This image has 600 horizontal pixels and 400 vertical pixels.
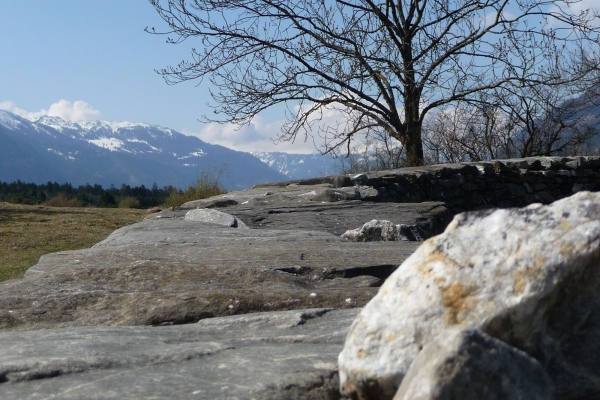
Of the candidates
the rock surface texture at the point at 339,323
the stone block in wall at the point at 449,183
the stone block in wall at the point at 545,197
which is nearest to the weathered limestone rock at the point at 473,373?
the rock surface texture at the point at 339,323

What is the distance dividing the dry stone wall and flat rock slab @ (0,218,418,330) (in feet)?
9.82

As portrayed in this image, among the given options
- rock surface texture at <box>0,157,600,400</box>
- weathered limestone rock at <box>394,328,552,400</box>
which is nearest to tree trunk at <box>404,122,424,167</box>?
rock surface texture at <box>0,157,600,400</box>

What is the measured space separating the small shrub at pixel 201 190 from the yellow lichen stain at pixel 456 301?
9272 millimetres

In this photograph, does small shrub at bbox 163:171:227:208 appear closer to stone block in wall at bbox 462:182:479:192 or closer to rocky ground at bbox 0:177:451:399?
stone block in wall at bbox 462:182:479:192

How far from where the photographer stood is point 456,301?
1321mm

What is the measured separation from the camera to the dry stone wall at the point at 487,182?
6941 millimetres

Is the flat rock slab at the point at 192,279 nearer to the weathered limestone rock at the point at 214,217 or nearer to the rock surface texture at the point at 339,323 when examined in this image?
the rock surface texture at the point at 339,323

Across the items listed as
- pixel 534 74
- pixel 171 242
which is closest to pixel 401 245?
pixel 171 242

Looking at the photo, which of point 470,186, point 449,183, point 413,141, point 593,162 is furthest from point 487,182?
point 413,141

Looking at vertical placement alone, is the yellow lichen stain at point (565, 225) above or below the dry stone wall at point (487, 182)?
below

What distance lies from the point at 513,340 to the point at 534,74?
10211mm

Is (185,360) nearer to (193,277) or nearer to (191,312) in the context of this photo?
(191,312)

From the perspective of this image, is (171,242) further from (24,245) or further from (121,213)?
(121,213)

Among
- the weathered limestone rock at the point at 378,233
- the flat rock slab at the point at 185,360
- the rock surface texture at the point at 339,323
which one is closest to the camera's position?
the rock surface texture at the point at 339,323
